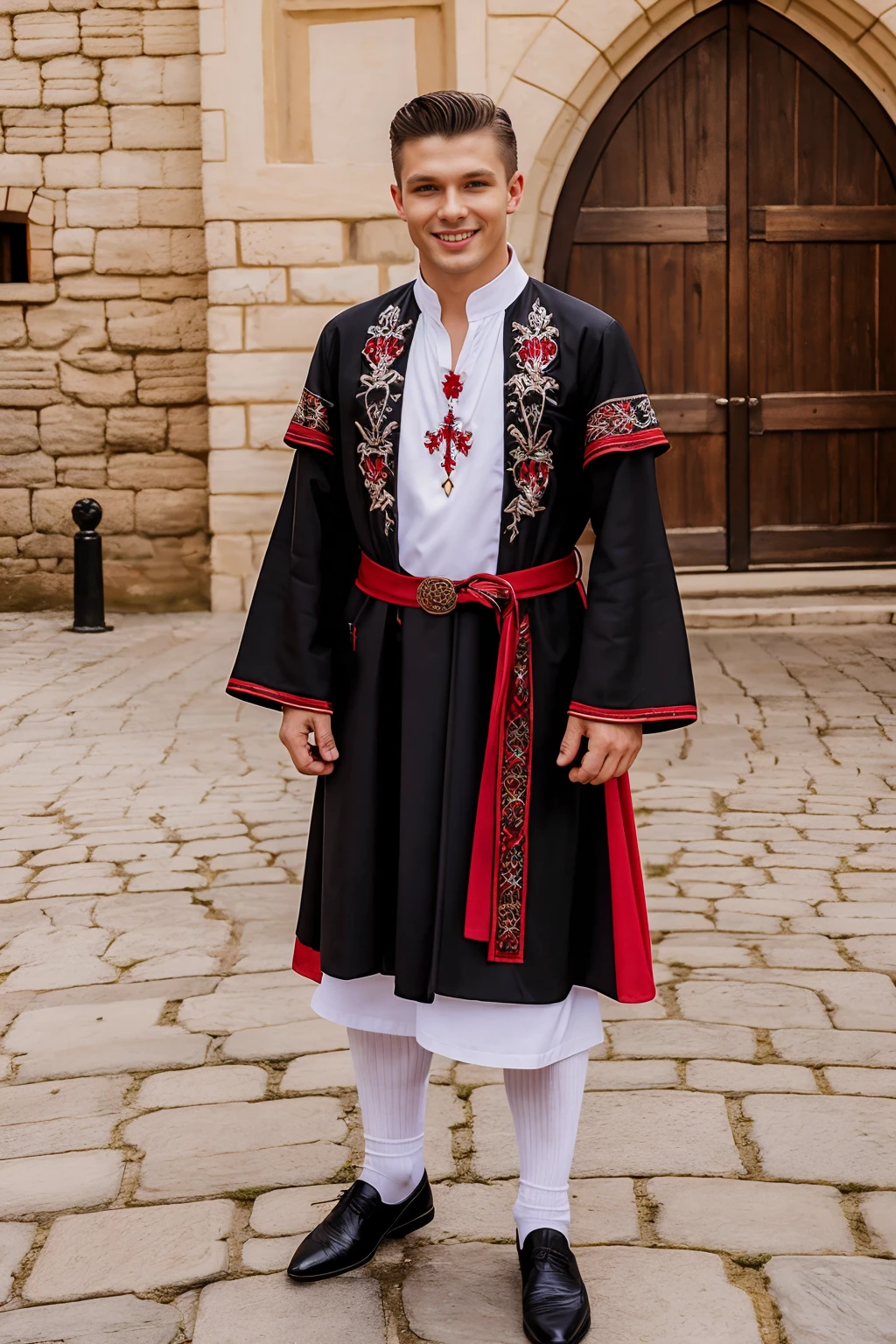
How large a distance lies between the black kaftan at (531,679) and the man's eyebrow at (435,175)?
7.0 inches

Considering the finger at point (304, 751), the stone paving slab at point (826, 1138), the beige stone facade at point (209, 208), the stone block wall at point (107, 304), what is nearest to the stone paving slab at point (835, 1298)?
the stone paving slab at point (826, 1138)

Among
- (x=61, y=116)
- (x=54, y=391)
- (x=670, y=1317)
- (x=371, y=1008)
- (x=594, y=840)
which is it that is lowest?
(x=670, y=1317)

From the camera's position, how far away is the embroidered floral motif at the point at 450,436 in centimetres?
207

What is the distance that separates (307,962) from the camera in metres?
2.27

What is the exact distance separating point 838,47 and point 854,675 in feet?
13.0

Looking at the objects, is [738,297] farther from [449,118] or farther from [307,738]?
[307,738]

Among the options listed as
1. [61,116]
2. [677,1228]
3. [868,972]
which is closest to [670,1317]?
[677,1228]

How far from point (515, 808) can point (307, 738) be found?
329 mm

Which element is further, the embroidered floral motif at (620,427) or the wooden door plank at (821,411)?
the wooden door plank at (821,411)

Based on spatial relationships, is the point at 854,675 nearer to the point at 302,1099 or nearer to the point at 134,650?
the point at 134,650

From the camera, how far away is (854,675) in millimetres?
6883

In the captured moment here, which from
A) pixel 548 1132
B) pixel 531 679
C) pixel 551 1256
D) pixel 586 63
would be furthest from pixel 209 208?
pixel 551 1256

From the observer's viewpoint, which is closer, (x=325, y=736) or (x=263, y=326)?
(x=325, y=736)

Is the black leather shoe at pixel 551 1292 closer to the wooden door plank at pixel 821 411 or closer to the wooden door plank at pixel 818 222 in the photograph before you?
Answer: the wooden door plank at pixel 821 411
